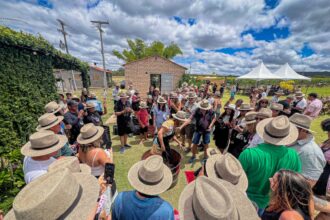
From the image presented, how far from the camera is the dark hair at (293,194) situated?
1524 millimetres

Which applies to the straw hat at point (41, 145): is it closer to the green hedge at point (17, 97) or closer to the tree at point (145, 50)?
the green hedge at point (17, 97)

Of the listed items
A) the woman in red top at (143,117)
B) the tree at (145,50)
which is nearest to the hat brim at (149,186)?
the woman in red top at (143,117)

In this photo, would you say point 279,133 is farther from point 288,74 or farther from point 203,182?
point 288,74

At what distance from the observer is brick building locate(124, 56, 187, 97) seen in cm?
1716

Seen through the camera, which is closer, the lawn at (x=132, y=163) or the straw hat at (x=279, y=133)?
the straw hat at (x=279, y=133)

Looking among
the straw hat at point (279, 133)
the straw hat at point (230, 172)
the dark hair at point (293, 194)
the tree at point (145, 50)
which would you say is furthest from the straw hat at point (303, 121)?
the tree at point (145, 50)

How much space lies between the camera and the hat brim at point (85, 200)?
43.9 inches

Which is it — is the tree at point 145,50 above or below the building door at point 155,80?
above

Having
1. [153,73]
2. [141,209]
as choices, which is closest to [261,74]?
[153,73]

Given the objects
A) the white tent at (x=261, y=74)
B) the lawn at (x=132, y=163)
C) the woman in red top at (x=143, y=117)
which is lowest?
the lawn at (x=132, y=163)

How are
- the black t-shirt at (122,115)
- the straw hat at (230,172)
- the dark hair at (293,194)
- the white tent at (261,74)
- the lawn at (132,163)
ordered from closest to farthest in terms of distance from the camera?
the dark hair at (293,194) < the straw hat at (230,172) < the lawn at (132,163) < the black t-shirt at (122,115) < the white tent at (261,74)

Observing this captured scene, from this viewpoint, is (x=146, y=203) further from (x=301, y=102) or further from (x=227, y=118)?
(x=301, y=102)

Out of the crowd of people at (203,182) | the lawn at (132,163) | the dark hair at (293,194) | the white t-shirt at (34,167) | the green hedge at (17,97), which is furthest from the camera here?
the lawn at (132,163)

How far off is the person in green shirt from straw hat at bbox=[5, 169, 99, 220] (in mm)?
2021
